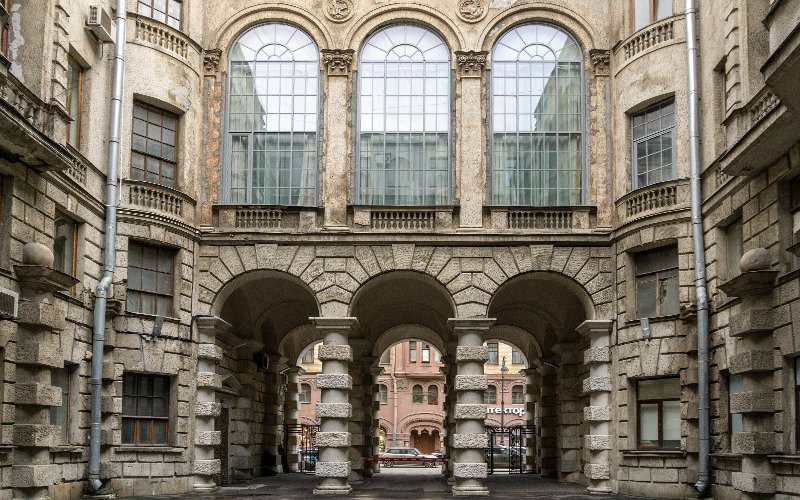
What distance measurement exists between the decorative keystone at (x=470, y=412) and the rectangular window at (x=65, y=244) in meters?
9.73

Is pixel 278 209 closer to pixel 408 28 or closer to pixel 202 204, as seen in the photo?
pixel 202 204

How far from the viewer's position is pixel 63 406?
2159cm

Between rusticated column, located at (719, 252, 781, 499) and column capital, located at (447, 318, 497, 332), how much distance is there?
24.2ft

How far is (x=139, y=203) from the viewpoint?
2452 cm

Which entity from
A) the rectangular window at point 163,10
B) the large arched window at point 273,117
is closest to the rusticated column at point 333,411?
the large arched window at point 273,117

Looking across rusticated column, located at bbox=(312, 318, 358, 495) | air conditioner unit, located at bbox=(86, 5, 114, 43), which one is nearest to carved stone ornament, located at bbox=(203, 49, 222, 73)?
air conditioner unit, located at bbox=(86, 5, 114, 43)

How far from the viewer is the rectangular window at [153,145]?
2500cm

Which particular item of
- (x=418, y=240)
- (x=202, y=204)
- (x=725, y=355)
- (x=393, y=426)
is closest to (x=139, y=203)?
(x=202, y=204)

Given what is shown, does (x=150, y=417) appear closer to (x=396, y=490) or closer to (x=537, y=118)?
(x=396, y=490)

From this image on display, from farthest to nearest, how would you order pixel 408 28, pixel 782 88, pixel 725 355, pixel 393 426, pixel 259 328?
pixel 393 426 < pixel 259 328 < pixel 408 28 < pixel 725 355 < pixel 782 88

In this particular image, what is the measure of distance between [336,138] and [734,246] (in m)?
10.5

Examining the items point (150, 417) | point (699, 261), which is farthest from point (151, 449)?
point (699, 261)

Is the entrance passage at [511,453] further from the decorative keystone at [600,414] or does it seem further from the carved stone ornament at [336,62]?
the carved stone ornament at [336,62]

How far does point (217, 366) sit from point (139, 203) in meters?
5.01
